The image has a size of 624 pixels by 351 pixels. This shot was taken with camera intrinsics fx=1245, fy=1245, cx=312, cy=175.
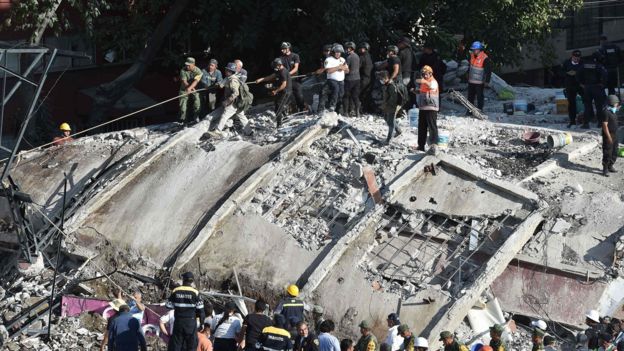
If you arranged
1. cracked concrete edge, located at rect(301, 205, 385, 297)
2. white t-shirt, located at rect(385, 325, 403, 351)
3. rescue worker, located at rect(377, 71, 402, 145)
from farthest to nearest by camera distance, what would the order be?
1. rescue worker, located at rect(377, 71, 402, 145)
2. cracked concrete edge, located at rect(301, 205, 385, 297)
3. white t-shirt, located at rect(385, 325, 403, 351)

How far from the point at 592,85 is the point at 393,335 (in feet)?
26.9

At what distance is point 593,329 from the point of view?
15.8 m

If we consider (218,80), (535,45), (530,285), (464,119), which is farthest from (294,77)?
(535,45)

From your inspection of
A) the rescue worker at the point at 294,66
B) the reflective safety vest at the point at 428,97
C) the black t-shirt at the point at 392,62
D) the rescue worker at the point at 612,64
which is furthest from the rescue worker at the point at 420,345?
the rescue worker at the point at 612,64

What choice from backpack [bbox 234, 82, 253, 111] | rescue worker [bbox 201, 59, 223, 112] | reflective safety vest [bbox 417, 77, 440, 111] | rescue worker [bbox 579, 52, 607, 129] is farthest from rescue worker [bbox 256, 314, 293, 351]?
rescue worker [bbox 579, 52, 607, 129]

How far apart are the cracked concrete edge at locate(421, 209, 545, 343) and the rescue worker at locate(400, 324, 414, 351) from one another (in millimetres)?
1178

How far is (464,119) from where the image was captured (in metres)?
22.2

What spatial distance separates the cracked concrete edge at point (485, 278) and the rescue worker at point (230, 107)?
5595 millimetres

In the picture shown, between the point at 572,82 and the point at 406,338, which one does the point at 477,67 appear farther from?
the point at 406,338

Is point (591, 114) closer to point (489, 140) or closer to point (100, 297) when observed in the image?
point (489, 140)

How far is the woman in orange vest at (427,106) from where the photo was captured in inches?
755

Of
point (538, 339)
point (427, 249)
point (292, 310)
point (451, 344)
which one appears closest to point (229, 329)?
point (292, 310)

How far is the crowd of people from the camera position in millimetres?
14602

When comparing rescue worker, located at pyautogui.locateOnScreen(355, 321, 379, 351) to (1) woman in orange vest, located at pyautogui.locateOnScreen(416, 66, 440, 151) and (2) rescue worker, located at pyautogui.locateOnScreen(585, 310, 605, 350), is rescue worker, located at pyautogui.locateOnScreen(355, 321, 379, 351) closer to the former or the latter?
(2) rescue worker, located at pyautogui.locateOnScreen(585, 310, 605, 350)
